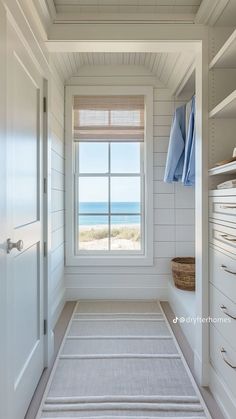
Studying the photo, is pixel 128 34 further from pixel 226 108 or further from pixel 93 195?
pixel 93 195

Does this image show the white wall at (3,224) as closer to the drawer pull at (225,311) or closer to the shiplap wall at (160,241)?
the drawer pull at (225,311)

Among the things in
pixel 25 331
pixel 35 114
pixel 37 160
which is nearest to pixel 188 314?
pixel 25 331

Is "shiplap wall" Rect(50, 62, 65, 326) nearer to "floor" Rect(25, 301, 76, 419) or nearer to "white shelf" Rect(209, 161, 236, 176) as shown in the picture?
"floor" Rect(25, 301, 76, 419)

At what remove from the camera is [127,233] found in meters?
3.34

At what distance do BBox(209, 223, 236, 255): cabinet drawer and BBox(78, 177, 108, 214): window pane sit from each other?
5.62 ft

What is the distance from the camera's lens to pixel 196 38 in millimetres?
1810

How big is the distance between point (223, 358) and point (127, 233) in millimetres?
1924

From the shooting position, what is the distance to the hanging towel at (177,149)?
2.80 meters

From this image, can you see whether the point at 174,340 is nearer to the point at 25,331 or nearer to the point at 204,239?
the point at 204,239

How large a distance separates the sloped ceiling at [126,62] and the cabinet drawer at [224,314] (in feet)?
6.31

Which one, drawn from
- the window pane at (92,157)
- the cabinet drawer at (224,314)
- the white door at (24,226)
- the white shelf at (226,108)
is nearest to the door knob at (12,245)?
the white door at (24,226)

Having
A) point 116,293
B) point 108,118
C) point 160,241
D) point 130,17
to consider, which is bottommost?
point 116,293

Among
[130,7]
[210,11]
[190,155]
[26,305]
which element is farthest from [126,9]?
[26,305]

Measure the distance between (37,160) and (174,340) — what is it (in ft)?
5.61
